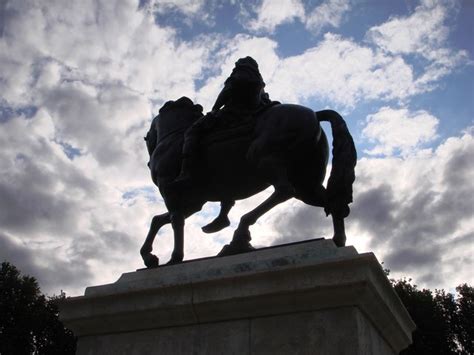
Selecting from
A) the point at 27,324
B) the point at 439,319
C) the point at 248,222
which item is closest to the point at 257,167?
the point at 248,222

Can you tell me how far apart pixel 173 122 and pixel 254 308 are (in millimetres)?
3555

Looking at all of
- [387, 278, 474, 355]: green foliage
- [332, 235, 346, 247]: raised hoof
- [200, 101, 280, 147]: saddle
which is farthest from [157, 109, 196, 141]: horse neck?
[387, 278, 474, 355]: green foliage

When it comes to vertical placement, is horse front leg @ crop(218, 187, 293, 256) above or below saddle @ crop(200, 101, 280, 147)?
below

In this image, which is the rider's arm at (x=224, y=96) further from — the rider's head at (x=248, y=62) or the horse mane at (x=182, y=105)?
the horse mane at (x=182, y=105)

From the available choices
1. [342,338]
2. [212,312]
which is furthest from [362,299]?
[212,312]

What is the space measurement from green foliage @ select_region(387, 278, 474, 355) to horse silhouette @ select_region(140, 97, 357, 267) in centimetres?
2284

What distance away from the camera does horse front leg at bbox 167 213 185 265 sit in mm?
6539

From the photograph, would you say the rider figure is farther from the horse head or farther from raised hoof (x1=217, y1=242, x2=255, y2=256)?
raised hoof (x1=217, y1=242, x2=255, y2=256)

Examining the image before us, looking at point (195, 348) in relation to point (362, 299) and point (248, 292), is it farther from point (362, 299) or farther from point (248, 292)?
point (362, 299)

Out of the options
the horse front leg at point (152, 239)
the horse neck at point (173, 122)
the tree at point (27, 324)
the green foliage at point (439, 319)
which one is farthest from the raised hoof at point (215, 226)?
the tree at point (27, 324)

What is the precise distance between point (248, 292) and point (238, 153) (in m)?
2.22

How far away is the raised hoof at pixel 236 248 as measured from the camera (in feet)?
19.6

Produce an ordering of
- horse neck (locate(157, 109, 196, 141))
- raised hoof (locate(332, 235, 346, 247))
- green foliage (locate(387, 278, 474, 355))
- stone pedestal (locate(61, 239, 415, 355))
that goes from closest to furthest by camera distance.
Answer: stone pedestal (locate(61, 239, 415, 355)) < raised hoof (locate(332, 235, 346, 247)) < horse neck (locate(157, 109, 196, 141)) < green foliage (locate(387, 278, 474, 355))

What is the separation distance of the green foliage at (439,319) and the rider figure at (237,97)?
23177 mm
